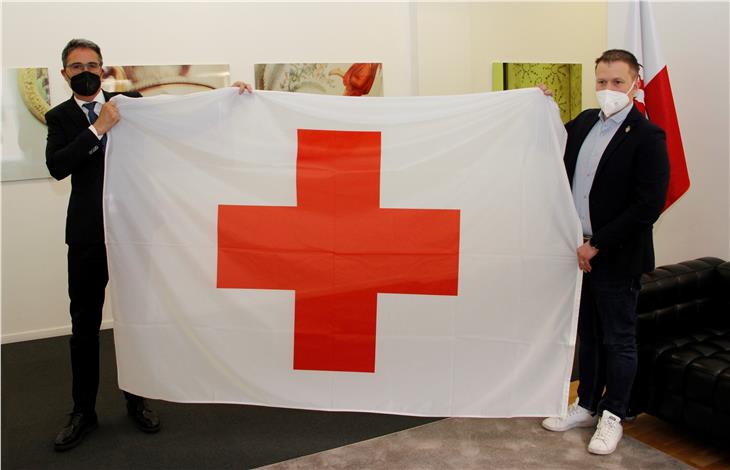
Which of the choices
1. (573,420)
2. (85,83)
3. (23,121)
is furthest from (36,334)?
(573,420)

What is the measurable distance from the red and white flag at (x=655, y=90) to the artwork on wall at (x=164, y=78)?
2.34 meters

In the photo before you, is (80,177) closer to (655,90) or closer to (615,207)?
(615,207)

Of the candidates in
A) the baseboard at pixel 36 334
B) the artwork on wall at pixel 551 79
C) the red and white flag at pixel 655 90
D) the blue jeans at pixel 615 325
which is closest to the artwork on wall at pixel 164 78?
the baseboard at pixel 36 334

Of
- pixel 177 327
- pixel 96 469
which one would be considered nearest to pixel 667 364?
pixel 177 327

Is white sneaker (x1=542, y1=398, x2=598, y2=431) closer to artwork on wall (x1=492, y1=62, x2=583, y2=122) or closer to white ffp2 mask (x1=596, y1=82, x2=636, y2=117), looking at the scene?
white ffp2 mask (x1=596, y1=82, x2=636, y2=117)

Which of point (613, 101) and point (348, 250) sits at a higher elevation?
point (613, 101)

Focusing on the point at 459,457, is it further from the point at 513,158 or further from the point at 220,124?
the point at 220,124

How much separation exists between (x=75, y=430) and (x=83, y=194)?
0.85 m

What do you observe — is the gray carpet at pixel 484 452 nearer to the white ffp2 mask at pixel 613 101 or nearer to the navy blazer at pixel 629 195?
the navy blazer at pixel 629 195

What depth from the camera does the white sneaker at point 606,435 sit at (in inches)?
83.1

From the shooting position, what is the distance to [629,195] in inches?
80.7

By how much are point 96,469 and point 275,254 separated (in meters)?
0.93

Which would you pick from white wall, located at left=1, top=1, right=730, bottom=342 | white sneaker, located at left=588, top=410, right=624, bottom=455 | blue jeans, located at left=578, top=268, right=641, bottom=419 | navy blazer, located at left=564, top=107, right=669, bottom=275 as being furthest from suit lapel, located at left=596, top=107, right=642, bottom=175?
white wall, located at left=1, top=1, right=730, bottom=342

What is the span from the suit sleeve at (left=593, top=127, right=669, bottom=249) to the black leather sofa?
0.45m
